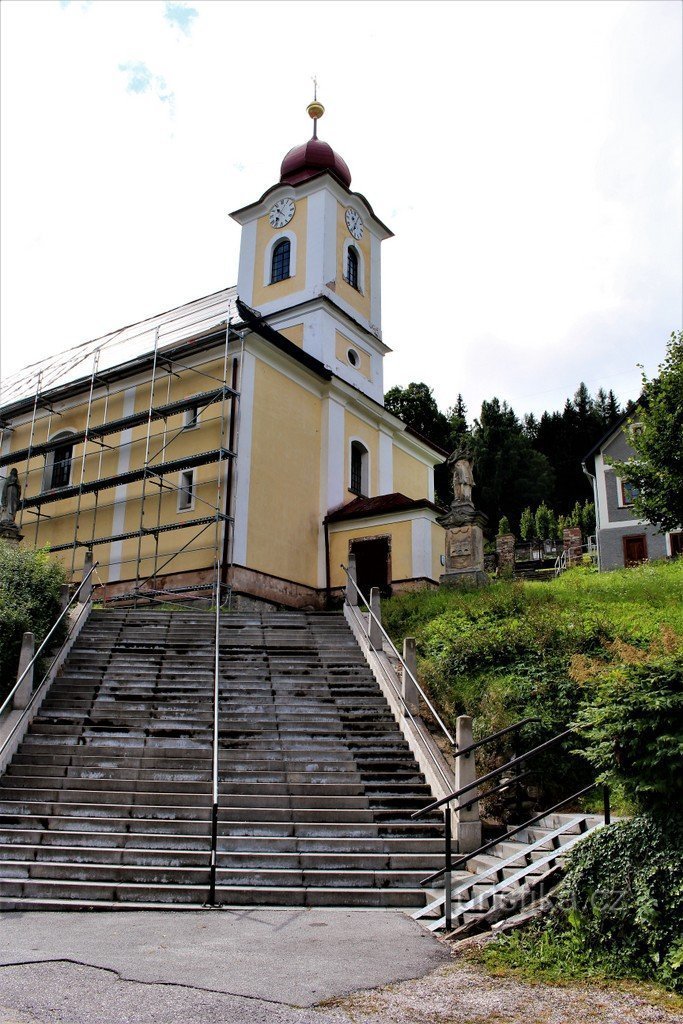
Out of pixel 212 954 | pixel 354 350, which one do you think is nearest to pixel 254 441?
pixel 354 350

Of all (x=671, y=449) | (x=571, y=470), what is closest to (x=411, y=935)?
(x=671, y=449)

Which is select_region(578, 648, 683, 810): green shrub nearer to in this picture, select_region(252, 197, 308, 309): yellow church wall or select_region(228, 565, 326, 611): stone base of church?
select_region(228, 565, 326, 611): stone base of church

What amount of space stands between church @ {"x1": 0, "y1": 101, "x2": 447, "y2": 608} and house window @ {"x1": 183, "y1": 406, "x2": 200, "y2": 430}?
3.3 inches

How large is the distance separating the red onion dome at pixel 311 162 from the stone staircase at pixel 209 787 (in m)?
22.6

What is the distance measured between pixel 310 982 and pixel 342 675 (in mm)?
9452

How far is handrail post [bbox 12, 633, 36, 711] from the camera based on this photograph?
513 inches

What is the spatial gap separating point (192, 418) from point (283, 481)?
11.0ft

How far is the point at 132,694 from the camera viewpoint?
1445 centimetres

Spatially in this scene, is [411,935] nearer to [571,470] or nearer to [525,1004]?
[525,1004]

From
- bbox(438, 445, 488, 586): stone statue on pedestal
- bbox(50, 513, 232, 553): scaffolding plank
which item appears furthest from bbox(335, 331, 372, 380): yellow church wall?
bbox(438, 445, 488, 586): stone statue on pedestal

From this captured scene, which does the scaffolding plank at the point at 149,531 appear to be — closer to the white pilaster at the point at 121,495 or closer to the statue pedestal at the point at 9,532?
the white pilaster at the point at 121,495

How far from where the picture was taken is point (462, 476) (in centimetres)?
2102

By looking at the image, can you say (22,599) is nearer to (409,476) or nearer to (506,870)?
(506,870)

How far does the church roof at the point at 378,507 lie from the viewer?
2444 centimetres
